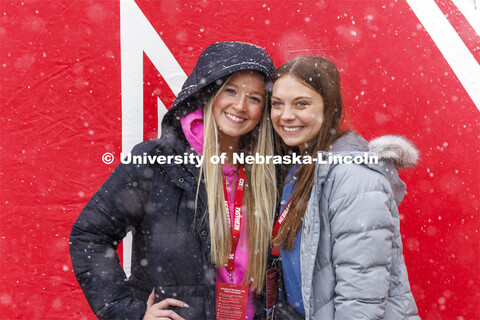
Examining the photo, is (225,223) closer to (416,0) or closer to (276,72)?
(276,72)

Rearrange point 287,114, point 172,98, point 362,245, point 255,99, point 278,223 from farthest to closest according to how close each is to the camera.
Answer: point 172,98 < point 255,99 < point 278,223 < point 287,114 < point 362,245

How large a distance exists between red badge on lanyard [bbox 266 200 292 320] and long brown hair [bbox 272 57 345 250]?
7 cm

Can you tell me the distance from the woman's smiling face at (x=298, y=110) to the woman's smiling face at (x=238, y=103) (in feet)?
0.53

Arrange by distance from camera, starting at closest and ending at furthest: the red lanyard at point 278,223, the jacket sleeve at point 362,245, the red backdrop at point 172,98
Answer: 1. the jacket sleeve at point 362,245
2. the red lanyard at point 278,223
3. the red backdrop at point 172,98

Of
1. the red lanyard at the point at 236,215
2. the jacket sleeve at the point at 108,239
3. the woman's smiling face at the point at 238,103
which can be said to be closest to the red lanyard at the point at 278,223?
the red lanyard at the point at 236,215

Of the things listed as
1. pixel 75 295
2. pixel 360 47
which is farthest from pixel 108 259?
pixel 360 47

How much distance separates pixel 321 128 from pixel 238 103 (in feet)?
1.38

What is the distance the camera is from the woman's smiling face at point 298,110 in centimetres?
181

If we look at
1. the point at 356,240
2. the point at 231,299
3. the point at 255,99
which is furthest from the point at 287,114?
the point at 231,299

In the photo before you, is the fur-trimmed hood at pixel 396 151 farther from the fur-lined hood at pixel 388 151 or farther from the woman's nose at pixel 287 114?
the woman's nose at pixel 287 114

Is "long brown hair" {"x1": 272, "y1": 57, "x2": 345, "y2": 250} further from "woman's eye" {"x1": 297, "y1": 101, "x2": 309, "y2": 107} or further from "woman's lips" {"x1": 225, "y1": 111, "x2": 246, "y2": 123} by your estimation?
"woman's lips" {"x1": 225, "y1": 111, "x2": 246, "y2": 123}

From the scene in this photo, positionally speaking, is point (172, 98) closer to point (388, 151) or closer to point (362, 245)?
point (388, 151)

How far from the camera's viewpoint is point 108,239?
76.2 inches

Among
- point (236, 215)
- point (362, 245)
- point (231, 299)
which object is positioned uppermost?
point (236, 215)
